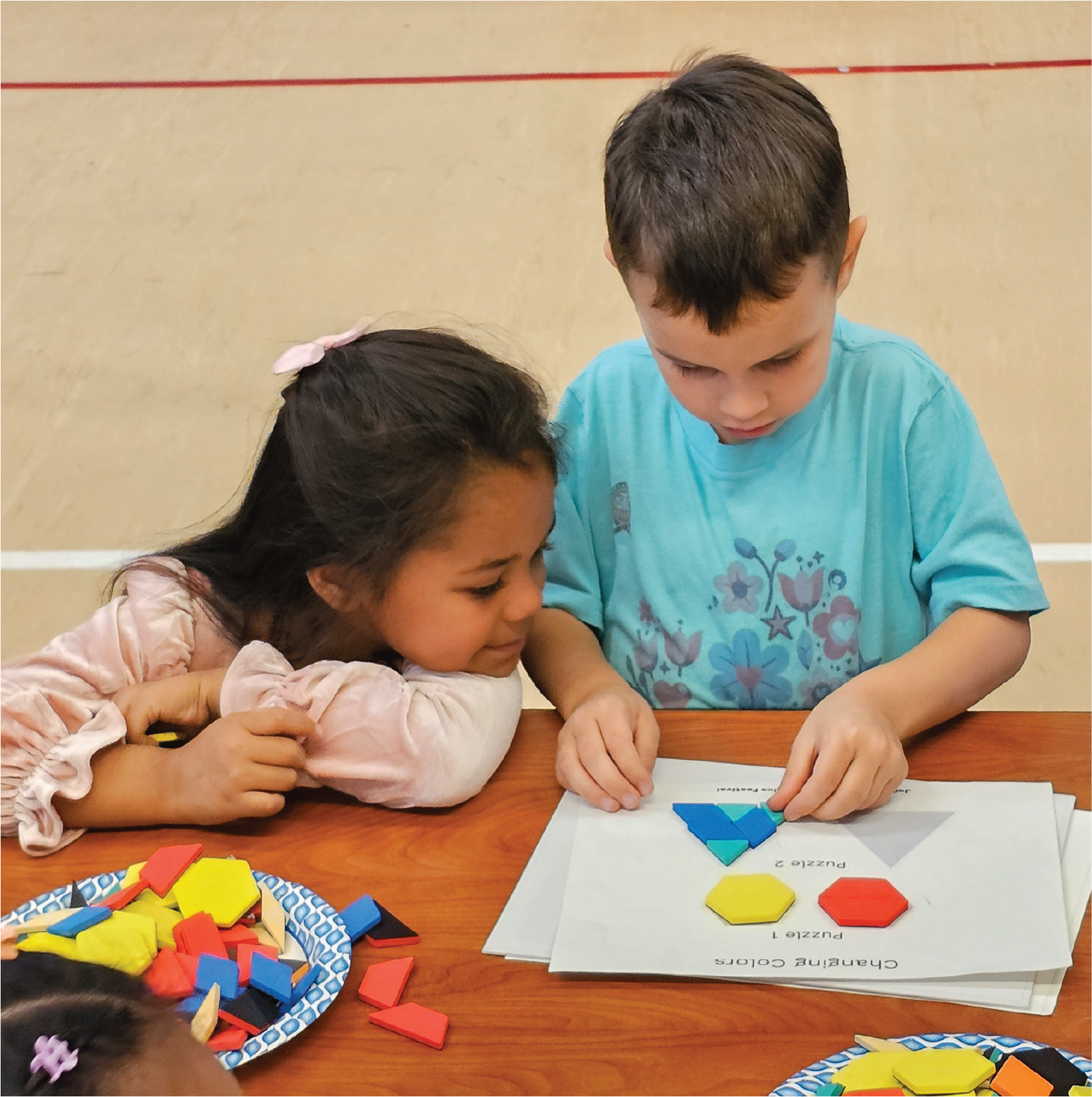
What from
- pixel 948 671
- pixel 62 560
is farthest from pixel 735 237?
pixel 62 560

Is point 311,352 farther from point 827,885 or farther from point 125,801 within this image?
point 827,885

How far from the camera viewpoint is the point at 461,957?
2.86 feet

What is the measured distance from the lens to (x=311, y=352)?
1.12 metres

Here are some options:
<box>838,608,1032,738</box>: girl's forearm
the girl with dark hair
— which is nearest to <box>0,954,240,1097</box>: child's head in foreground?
the girl with dark hair

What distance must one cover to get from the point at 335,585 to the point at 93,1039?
0.58 meters

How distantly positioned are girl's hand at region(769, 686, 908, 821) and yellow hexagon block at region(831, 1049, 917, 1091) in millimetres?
233

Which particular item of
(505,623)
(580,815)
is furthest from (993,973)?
(505,623)

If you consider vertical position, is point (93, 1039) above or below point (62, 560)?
above

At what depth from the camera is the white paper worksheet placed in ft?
2.72

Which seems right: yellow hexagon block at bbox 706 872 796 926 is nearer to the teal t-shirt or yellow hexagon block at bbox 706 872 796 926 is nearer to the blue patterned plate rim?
the blue patterned plate rim

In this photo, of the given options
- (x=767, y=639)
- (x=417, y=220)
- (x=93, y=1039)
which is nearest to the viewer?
(x=93, y=1039)

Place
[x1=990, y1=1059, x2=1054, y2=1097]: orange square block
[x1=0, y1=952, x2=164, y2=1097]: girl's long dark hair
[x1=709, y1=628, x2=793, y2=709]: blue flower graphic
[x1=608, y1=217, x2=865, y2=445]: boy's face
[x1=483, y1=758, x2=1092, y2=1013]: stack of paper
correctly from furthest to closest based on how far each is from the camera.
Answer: [x1=709, y1=628, x2=793, y2=709]: blue flower graphic
[x1=608, y1=217, x2=865, y2=445]: boy's face
[x1=483, y1=758, x2=1092, y2=1013]: stack of paper
[x1=990, y1=1059, x2=1054, y2=1097]: orange square block
[x1=0, y1=952, x2=164, y2=1097]: girl's long dark hair

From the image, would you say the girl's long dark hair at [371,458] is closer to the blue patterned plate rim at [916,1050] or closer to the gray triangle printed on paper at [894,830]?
the gray triangle printed on paper at [894,830]

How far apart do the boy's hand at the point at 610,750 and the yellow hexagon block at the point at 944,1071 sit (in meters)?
0.31
